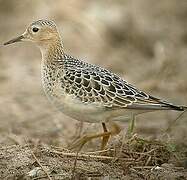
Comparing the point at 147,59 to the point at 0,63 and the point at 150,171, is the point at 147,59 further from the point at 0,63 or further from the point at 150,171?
the point at 150,171

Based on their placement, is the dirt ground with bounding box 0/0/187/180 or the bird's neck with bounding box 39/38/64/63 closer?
the dirt ground with bounding box 0/0/187/180

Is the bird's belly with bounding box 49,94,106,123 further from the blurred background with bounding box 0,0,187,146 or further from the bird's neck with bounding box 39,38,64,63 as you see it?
the blurred background with bounding box 0,0,187,146

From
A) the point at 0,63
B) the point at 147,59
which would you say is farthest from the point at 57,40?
the point at 147,59

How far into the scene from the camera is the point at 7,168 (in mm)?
5309

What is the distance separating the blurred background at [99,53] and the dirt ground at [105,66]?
0.04ft

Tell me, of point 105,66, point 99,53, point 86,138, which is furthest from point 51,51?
point 99,53

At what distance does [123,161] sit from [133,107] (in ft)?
1.48

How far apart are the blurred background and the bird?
1682 mm

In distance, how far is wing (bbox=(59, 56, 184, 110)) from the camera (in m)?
5.59

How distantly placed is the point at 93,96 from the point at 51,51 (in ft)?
2.18

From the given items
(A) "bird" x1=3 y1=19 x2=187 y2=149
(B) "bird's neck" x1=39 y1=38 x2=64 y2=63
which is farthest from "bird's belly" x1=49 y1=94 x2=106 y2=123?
(B) "bird's neck" x1=39 y1=38 x2=64 y2=63

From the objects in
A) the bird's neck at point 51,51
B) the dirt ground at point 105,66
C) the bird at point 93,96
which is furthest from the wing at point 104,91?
the dirt ground at point 105,66

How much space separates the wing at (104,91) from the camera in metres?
5.59

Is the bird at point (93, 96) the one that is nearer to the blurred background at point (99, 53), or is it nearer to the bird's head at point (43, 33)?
the bird's head at point (43, 33)
